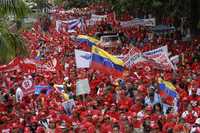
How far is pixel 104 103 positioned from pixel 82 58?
338 cm

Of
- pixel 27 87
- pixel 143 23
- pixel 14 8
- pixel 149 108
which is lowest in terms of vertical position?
pixel 143 23

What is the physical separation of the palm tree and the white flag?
3720mm

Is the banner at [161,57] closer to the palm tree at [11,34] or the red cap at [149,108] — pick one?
the red cap at [149,108]

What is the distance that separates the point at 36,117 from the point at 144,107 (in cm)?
296

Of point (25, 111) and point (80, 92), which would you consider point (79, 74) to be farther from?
point (25, 111)

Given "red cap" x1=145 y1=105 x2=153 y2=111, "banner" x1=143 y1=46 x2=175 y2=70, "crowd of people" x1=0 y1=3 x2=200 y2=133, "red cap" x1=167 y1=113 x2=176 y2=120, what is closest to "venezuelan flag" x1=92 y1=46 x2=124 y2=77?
"crowd of people" x1=0 y1=3 x2=200 y2=133

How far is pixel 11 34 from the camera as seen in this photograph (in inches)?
669

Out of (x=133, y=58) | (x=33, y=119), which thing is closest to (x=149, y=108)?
(x=33, y=119)

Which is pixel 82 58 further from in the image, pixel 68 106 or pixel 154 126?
pixel 154 126

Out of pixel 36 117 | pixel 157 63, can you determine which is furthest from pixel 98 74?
pixel 36 117

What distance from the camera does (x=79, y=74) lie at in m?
22.6

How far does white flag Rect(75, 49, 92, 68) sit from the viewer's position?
20.7 metres

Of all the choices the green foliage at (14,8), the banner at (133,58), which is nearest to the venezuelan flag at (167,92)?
the banner at (133,58)

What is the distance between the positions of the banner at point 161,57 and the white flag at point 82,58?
1.76m
